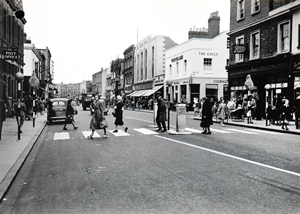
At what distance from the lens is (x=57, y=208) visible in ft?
15.9

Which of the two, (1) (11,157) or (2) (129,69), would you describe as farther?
(2) (129,69)

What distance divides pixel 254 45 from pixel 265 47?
1787 millimetres

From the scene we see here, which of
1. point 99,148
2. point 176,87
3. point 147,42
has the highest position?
point 147,42

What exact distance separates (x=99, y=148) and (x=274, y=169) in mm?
5517

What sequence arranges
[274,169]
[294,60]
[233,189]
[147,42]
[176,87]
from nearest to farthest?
1. [233,189]
2. [274,169]
3. [294,60]
4. [176,87]
5. [147,42]

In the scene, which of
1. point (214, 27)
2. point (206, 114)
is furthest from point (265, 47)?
point (214, 27)

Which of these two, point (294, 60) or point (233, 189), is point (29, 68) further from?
point (233, 189)

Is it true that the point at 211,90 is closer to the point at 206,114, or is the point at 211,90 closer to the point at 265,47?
the point at 265,47

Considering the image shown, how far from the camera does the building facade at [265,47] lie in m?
21.6

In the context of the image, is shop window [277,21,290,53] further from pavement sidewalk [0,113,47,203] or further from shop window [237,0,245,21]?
pavement sidewalk [0,113,47,203]

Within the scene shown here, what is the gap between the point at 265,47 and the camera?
24.5 m

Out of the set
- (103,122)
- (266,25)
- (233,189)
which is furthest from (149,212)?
(266,25)

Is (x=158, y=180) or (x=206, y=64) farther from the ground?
(x=206, y=64)

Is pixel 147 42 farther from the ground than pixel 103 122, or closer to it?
farther from the ground
